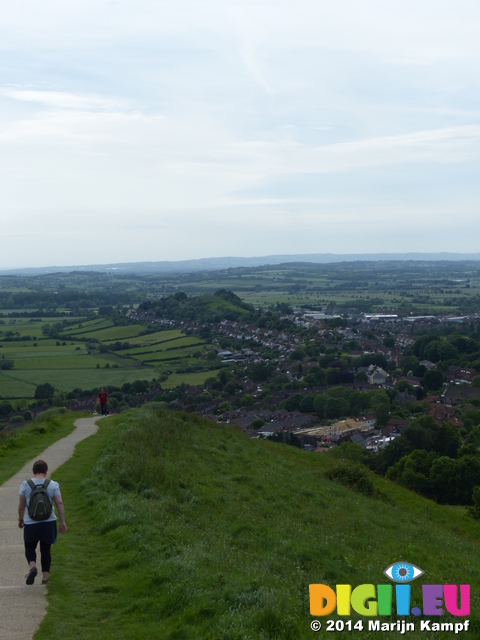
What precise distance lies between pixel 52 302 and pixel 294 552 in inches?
5485

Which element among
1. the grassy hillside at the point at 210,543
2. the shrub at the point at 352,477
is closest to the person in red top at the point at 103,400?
the grassy hillside at the point at 210,543

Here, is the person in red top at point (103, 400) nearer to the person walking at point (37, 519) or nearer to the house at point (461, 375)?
the person walking at point (37, 519)

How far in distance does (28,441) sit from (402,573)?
39.6 ft

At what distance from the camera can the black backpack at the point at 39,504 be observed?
6801mm

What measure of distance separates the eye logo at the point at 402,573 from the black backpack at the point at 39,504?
4327 millimetres

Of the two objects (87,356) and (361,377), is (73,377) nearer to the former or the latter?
(87,356)

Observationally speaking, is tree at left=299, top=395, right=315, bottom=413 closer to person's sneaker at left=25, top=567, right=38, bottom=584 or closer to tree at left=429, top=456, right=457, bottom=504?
tree at left=429, top=456, right=457, bottom=504

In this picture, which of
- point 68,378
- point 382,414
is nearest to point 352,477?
point 382,414

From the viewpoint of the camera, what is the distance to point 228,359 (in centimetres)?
7206

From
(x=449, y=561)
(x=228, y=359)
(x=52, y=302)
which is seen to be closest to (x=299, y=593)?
(x=449, y=561)

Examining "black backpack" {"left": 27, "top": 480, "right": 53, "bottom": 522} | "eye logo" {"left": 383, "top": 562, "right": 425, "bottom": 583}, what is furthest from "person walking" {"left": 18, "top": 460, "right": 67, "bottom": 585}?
"eye logo" {"left": 383, "top": 562, "right": 425, "bottom": 583}

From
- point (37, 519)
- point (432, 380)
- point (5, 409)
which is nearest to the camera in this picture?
point (37, 519)

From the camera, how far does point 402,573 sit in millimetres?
8023

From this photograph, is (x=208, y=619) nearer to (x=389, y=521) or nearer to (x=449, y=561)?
(x=449, y=561)
